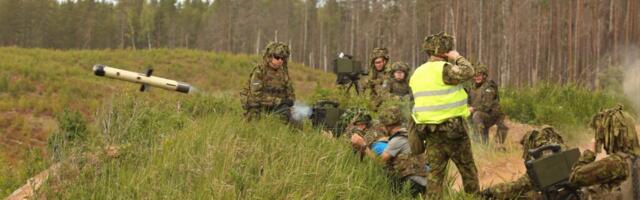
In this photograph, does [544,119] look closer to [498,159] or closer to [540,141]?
[498,159]

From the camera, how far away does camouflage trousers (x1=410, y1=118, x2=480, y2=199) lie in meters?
5.60

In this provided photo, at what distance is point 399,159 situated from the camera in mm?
6223

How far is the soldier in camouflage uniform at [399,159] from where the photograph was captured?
20.2ft

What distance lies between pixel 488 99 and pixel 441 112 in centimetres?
535

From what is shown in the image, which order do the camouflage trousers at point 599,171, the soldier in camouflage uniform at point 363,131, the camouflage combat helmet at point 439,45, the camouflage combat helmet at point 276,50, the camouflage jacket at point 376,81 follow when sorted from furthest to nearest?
1. the camouflage jacket at point 376,81
2. the camouflage combat helmet at point 276,50
3. the soldier in camouflage uniform at point 363,131
4. the camouflage combat helmet at point 439,45
5. the camouflage trousers at point 599,171

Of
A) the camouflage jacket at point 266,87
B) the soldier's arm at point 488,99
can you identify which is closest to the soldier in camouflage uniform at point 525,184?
the camouflage jacket at point 266,87

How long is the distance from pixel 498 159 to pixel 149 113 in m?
5.06

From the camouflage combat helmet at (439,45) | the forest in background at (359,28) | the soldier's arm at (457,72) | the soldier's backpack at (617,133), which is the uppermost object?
the forest in background at (359,28)

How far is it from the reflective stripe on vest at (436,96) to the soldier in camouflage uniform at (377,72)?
4.75 meters

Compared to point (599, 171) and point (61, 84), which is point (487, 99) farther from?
point (61, 84)

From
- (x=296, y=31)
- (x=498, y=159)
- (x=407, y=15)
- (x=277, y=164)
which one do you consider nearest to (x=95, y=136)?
(x=277, y=164)

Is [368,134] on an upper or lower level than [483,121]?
upper

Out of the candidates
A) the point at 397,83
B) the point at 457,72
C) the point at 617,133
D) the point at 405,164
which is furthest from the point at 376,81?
the point at 617,133

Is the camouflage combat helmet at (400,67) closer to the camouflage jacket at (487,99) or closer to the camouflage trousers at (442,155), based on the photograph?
the camouflage jacket at (487,99)
